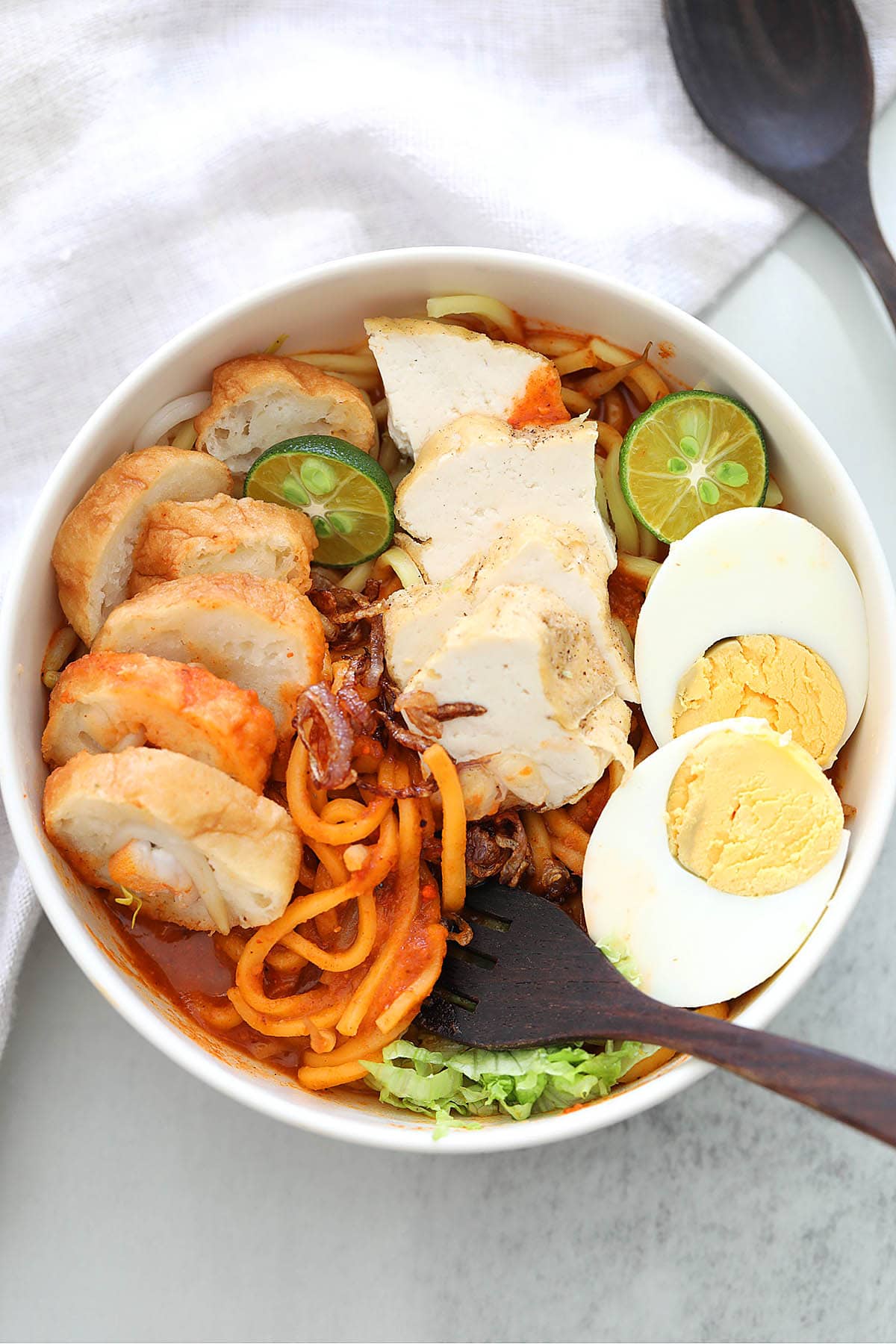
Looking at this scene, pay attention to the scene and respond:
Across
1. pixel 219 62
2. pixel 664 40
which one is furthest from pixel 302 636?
pixel 664 40

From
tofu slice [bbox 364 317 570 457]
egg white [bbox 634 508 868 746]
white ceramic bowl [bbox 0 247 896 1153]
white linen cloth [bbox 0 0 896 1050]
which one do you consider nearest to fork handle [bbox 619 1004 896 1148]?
white ceramic bowl [bbox 0 247 896 1153]

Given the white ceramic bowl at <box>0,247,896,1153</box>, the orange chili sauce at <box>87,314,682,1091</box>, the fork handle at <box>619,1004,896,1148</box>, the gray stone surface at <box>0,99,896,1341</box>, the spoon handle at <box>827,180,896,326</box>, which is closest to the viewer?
the fork handle at <box>619,1004,896,1148</box>

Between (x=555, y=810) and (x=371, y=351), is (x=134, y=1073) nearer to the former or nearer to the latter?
(x=555, y=810)

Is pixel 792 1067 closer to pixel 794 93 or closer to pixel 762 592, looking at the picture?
pixel 762 592

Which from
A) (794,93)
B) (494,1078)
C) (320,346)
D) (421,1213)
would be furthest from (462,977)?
(794,93)

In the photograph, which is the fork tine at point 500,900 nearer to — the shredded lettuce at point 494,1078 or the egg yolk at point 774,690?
the shredded lettuce at point 494,1078

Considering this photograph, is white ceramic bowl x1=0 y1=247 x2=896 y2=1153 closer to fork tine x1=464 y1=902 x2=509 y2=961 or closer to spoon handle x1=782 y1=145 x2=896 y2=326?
fork tine x1=464 y1=902 x2=509 y2=961
